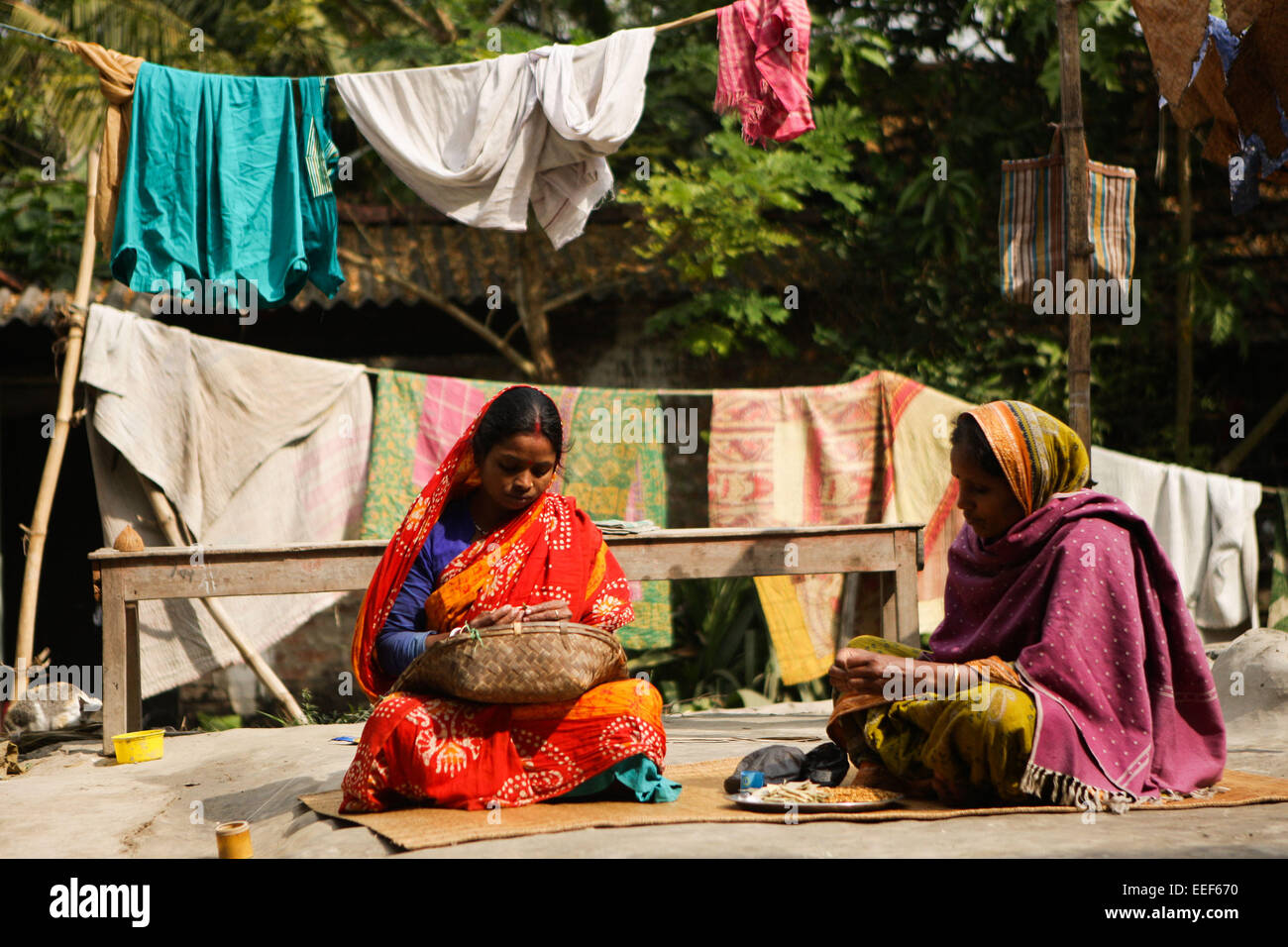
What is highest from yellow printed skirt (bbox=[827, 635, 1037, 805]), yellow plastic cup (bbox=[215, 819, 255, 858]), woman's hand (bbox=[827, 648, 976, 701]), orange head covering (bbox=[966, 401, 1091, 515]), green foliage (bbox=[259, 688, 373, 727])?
orange head covering (bbox=[966, 401, 1091, 515])

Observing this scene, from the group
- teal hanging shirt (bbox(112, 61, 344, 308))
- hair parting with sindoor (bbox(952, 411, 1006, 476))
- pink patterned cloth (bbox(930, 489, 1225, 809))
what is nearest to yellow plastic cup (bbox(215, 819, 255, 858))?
pink patterned cloth (bbox(930, 489, 1225, 809))

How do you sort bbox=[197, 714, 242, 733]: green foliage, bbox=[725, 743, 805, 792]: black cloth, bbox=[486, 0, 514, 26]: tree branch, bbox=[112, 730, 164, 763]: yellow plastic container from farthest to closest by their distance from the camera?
bbox=[486, 0, 514, 26]: tree branch < bbox=[197, 714, 242, 733]: green foliage < bbox=[112, 730, 164, 763]: yellow plastic container < bbox=[725, 743, 805, 792]: black cloth

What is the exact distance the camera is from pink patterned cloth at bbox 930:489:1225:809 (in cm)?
330

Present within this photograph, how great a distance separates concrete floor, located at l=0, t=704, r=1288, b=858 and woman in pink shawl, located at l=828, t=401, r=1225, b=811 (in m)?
0.19

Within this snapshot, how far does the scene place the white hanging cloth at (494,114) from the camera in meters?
5.78

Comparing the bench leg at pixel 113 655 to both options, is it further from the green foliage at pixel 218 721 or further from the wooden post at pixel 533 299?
the wooden post at pixel 533 299

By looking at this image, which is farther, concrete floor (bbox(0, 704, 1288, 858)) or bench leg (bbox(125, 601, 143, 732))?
bench leg (bbox(125, 601, 143, 732))

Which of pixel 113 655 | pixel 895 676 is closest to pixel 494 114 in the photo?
pixel 113 655

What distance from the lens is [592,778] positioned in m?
3.58

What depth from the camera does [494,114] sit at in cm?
580

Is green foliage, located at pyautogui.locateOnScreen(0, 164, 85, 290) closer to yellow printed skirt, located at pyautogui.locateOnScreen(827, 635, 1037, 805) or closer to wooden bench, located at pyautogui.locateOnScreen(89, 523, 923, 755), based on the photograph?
wooden bench, located at pyautogui.locateOnScreen(89, 523, 923, 755)

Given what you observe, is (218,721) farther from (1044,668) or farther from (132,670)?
(1044,668)

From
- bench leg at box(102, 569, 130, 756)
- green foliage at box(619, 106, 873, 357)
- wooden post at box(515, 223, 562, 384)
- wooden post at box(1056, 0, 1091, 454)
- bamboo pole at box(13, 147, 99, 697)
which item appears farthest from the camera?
wooden post at box(515, 223, 562, 384)

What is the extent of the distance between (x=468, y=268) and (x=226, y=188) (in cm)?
287
